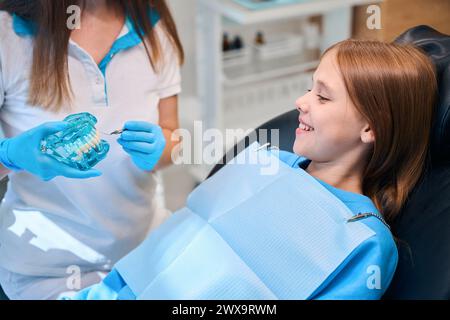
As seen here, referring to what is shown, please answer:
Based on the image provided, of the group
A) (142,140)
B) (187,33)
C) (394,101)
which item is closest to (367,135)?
(394,101)

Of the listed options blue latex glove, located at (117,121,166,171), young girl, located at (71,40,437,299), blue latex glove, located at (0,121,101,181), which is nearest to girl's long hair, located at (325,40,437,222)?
young girl, located at (71,40,437,299)

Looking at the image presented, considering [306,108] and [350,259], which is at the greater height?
[306,108]

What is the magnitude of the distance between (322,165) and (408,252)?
213 millimetres

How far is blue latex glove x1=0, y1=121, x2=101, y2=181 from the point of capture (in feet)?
3.16

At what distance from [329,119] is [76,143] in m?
0.42

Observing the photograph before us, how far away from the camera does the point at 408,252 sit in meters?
1.06

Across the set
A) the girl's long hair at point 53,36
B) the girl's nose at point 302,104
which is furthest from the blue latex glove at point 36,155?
the girl's nose at point 302,104

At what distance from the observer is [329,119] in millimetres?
1040

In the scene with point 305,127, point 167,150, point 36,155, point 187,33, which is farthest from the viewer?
point 187,33

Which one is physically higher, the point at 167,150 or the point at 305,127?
the point at 305,127

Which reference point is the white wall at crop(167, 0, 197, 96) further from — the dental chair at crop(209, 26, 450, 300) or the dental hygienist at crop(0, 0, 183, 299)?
the dental chair at crop(209, 26, 450, 300)

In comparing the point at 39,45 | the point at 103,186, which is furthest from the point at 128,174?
the point at 39,45

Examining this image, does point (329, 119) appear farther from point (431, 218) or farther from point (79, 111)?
point (79, 111)
